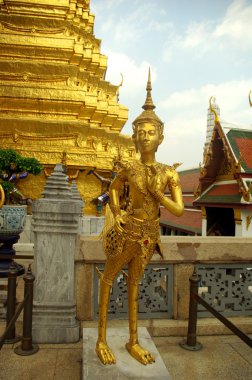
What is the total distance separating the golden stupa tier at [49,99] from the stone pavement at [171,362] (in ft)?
31.4

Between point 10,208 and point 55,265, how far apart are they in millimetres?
3119

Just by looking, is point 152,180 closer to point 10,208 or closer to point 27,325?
point 27,325

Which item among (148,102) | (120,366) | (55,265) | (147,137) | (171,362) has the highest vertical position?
(148,102)

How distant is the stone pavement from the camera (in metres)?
3.54

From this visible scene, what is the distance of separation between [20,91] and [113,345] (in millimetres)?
12171

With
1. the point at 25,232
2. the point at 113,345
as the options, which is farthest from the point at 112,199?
the point at 25,232

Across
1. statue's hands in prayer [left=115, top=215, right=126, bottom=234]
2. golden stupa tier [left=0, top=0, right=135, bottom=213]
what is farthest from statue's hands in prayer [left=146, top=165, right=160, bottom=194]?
golden stupa tier [left=0, top=0, right=135, bottom=213]

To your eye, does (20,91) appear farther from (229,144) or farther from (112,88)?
(229,144)

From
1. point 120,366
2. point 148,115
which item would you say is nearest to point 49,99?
point 148,115

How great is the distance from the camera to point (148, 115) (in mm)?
3135

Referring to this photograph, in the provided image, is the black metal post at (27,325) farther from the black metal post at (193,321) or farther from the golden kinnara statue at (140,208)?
the black metal post at (193,321)

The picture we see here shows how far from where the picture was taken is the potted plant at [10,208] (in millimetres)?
6551

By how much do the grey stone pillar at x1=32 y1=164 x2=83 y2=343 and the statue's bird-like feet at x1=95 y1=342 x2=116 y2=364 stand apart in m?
1.11

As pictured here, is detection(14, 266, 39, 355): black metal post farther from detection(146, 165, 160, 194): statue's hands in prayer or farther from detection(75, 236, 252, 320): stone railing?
detection(146, 165, 160, 194): statue's hands in prayer
